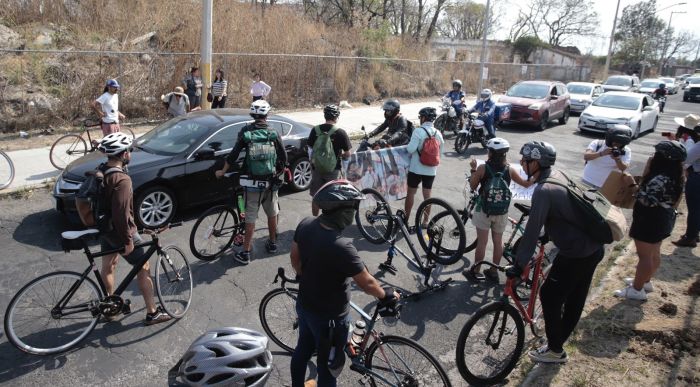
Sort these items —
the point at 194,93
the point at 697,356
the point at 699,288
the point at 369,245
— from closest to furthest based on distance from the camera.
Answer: the point at 697,356 < the point at 699,288 < the point at 369,245 < the point at 194,93

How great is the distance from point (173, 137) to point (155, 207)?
51.7 inches

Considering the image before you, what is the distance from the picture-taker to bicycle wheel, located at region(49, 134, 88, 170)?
9.57 m

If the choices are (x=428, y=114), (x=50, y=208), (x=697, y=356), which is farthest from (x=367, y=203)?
(x=50, y=208)

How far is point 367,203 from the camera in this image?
6.94 meters

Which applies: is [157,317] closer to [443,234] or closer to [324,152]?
[324,152]

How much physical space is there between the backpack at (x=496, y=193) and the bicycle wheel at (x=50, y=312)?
13.2ft

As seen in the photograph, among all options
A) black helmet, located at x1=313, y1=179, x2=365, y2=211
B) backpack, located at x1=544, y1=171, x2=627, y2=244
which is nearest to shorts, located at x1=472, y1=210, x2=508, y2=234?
backpack, located at x1=544, y1=171, x2=627, y2=244

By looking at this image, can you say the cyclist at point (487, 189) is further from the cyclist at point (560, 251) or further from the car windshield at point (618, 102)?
the car windshield at point (618, 102)

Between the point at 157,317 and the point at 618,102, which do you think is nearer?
the point at 157,317

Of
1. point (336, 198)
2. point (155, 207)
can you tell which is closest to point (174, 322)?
point (155, 207)

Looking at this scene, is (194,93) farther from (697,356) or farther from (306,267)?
(697,356)

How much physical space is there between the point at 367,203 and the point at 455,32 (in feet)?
218

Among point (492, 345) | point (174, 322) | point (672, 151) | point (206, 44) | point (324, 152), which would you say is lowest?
point (174, 322)

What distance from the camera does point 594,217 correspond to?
3.72m
